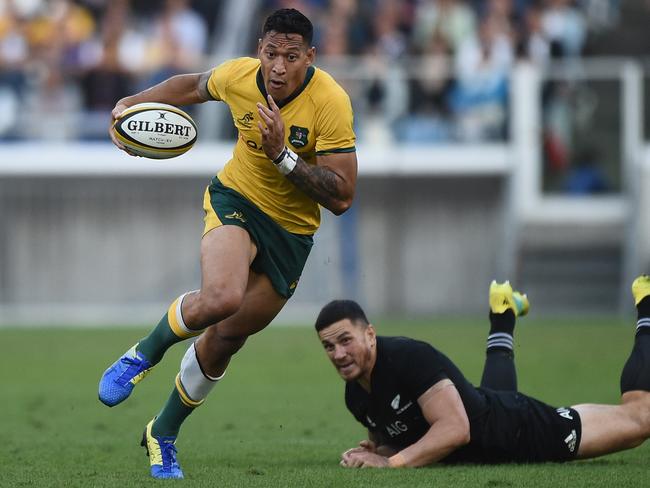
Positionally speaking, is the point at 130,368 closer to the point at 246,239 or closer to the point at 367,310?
the point at 246,239

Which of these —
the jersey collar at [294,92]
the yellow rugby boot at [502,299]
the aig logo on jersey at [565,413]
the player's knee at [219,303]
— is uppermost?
the jersey collar at [294,92]

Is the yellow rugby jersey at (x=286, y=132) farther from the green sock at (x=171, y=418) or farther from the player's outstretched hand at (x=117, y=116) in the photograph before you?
the green sock at (x=171, y=418)

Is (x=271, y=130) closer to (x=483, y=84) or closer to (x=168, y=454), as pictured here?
(x=168, y=454)

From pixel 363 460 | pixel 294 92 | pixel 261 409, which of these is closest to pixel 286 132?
pixel 294 92

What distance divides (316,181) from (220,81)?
0.98 m

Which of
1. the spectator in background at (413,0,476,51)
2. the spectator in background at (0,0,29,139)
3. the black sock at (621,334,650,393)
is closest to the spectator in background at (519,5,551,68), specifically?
the spectator in background at (413,0,476,51)

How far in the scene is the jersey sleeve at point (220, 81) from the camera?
301 inches

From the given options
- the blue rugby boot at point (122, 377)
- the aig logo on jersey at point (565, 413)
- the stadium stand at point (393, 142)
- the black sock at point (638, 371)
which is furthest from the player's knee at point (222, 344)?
the stadium stand at point (393, 142)

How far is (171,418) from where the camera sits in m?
7.57

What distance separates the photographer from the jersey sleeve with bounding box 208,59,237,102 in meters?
7.64

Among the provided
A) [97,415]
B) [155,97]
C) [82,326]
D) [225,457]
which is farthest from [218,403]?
[82,326]

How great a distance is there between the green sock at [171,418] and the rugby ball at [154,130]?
142 centimetres

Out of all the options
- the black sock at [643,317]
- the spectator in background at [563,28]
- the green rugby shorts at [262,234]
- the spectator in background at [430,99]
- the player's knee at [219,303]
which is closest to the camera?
the player's knee at [219,303]

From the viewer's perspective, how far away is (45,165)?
2012 centimetres
